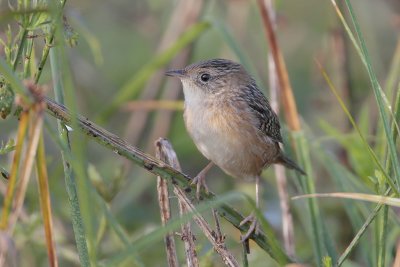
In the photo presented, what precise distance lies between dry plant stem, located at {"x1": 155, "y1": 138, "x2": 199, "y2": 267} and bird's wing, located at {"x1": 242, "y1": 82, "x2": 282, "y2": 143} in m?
1.06

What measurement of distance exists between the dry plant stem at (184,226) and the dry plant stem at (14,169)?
753 mm

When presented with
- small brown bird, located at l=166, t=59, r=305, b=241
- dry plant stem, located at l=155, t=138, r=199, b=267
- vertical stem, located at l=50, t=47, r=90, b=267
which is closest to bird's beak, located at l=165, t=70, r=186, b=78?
small brown bird, located at l=166, t=59, r=305, b=241

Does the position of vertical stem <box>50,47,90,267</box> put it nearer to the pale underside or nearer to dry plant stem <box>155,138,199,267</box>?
dry plant stem <box>155,138,199,267</box>

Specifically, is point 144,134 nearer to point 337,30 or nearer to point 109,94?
point 109,94

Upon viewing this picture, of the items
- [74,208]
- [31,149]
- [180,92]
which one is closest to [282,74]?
[74,208]

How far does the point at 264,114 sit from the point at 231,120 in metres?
0.30

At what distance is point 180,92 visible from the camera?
6.34 metres

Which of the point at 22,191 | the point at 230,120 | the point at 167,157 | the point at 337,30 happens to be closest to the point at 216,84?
the point at 230,120

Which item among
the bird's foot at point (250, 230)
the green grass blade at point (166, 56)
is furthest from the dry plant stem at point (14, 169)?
the green grass blade at point (166, 56)

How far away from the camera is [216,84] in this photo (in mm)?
4441

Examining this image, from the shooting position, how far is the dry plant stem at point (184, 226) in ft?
10.1

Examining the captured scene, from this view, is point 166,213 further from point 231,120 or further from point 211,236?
point 231,120

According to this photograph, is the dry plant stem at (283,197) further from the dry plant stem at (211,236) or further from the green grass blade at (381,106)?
the green grass blade at (381,106)

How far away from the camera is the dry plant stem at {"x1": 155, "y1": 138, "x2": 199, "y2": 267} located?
307 cm
